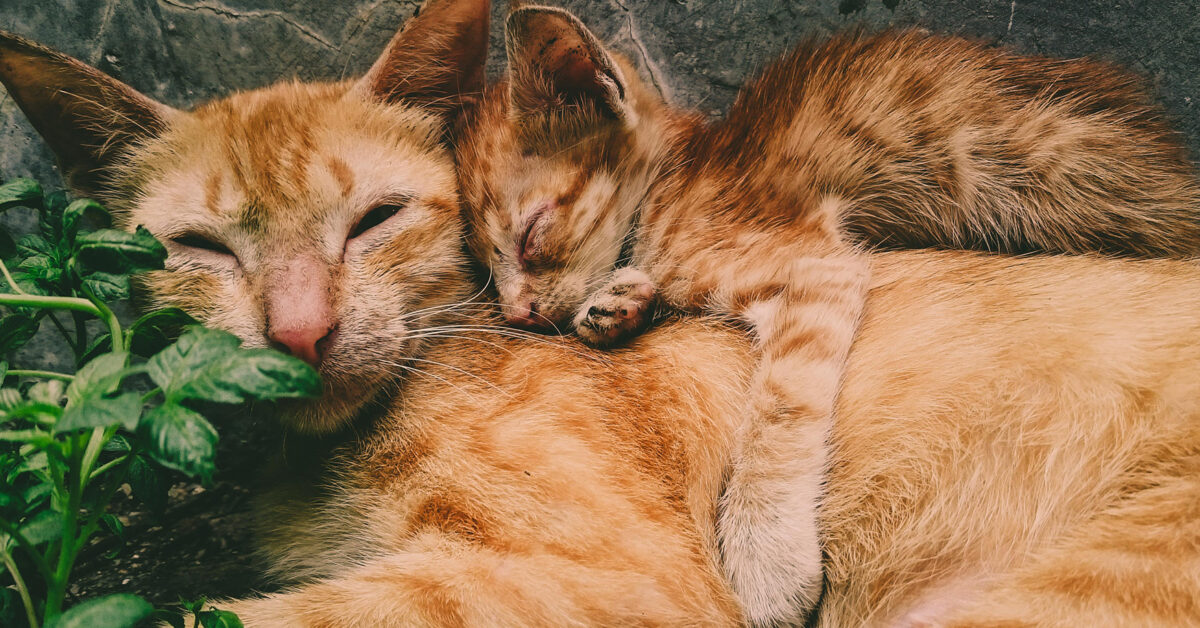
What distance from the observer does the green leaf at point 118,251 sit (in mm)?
1087

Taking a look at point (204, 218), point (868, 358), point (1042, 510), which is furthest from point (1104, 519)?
point (204, 218)

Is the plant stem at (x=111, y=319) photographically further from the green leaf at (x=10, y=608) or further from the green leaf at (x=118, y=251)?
the green leaf at (x=10, y=608)

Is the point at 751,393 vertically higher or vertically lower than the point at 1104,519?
higher

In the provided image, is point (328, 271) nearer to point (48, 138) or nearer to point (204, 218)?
point (204, 218)

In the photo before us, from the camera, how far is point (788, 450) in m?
1.41

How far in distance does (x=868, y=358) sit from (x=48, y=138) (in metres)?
1.73

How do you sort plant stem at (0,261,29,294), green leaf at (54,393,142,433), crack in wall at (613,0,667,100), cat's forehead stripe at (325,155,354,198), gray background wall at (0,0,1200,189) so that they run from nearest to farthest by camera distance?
green leaf at (54,393,142,433) < plant stem at (0,261,29,294) < cat's forehead stripe at (325,155,354,198) < gray background wall at (0,0,1200,189) < crack in wall at (613,0,667,100)

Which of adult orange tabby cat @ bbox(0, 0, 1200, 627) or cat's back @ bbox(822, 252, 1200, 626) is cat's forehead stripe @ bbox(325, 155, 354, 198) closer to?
adult orange tabby cat @ bbox(0, 0, 1200, 627)

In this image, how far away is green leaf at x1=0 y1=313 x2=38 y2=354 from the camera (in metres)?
1.22

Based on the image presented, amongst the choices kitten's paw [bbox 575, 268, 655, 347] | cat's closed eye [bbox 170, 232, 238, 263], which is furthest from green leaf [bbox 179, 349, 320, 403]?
kitten's paw [bbox 575, 268, 655, 347]

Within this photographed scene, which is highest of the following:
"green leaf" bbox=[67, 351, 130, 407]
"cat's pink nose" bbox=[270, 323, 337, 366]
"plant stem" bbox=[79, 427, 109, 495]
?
"green leaf" bbox=[67, 351, 130, 407]

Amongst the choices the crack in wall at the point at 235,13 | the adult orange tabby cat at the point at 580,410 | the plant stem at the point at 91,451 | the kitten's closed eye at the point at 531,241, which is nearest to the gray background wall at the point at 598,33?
the crack in wall at the point at 235,13

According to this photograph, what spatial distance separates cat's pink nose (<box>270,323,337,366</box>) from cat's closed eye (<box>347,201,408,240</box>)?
0.30 m

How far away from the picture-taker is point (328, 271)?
144cm
